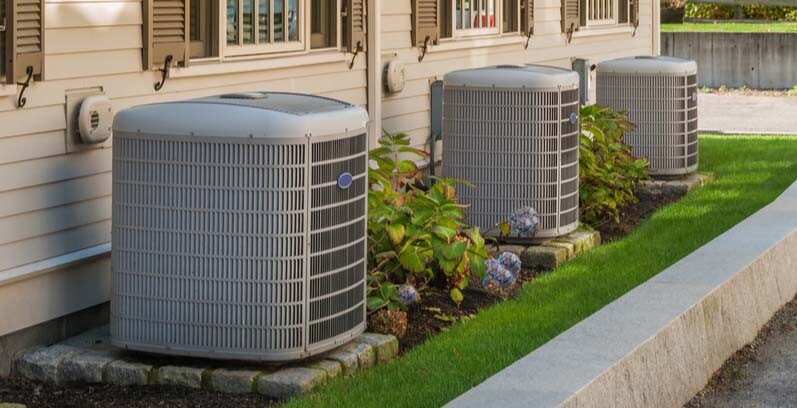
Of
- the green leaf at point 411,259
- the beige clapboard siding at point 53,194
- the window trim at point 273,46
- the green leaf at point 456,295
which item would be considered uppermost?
the window trim at point 273,46

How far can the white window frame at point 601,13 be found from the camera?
551 inches

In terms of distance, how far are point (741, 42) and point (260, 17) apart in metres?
21.3

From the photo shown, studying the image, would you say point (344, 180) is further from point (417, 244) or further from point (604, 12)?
point (604, 12)

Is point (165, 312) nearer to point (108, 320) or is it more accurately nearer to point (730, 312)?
point (108, 320)

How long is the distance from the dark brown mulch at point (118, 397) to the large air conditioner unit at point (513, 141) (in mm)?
3430

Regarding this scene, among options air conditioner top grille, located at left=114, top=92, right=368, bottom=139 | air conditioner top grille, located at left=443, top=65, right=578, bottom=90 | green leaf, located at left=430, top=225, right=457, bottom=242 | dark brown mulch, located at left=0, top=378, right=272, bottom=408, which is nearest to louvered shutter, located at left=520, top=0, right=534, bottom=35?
air conditioner top grille, located at left=443, top=65, right=578, bottom=90

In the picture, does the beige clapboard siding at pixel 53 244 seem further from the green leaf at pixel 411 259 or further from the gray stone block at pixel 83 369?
the green leaf at pixel 411 259

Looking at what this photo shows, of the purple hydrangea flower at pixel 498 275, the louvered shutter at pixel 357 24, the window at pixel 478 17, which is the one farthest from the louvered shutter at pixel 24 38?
the window at pixel 478 17

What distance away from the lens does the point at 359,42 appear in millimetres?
9047

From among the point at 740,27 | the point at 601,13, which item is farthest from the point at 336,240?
the point at 740,27

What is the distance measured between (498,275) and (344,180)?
5.67 ft

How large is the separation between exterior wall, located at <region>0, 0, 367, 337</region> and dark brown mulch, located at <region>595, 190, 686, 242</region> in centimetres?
396

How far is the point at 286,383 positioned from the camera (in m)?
5.71

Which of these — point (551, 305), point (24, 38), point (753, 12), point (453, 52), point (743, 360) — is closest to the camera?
point (24, 38)
